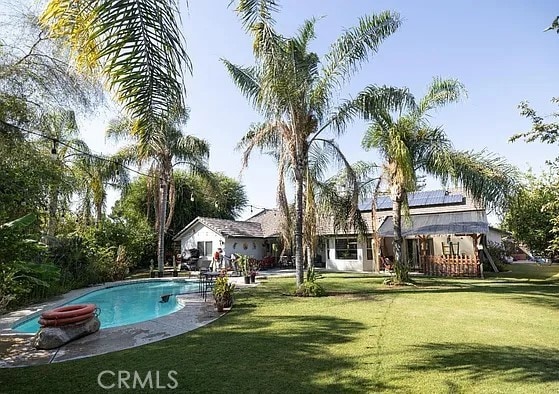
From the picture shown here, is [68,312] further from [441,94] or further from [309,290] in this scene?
[441,94]

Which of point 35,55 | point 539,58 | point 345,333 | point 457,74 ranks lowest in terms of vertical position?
point 345,333

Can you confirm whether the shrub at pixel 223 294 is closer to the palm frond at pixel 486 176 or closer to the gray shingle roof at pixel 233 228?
the palm frond at pixel 486 176

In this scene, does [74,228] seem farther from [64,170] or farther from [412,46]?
[412,46]

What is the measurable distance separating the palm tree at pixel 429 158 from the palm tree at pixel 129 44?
11450 mm

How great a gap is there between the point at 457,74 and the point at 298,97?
8212mm

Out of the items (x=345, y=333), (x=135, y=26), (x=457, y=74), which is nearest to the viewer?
(x=135, y=26)

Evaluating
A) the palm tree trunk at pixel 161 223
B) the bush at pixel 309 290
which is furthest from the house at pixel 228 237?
the bush at pixel 309 290

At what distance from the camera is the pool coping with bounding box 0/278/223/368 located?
6789mm

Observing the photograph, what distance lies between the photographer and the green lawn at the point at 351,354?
5.16 m

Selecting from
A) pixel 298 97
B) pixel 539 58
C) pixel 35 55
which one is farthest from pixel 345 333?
pixel 35 55

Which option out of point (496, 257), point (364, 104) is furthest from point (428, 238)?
point (364, 104)

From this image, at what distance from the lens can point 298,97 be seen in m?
13.0

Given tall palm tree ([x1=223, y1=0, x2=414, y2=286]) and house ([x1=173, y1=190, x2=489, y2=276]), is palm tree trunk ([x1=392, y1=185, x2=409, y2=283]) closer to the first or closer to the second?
house ([x1=173, y1=190, x2=489, y2=276])

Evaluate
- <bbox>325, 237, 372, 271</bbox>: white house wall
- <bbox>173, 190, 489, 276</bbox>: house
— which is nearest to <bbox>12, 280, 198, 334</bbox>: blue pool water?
<bbox>173, 190, 489, 276</bbox>: house
